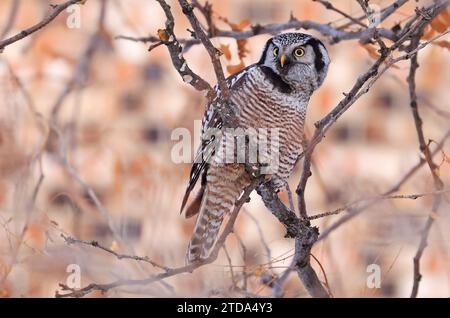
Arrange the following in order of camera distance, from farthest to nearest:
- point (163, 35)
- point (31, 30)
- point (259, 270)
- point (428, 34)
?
point (428, 34) < point (259, 270) < point (163, 35) < point (31, 30)

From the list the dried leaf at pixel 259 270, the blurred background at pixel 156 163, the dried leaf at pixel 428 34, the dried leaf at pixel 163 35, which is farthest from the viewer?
the blurred background at pixel 156 163

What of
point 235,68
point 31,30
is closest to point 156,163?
point 235,68

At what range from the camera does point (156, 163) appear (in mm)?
6539

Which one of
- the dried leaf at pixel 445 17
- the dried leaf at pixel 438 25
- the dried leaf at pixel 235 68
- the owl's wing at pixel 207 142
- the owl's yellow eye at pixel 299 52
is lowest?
the owl's wing at pixel 207 142

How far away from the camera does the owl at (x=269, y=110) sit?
4.57 metres

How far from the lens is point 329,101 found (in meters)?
8.15

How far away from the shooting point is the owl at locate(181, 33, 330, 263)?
4.57 m

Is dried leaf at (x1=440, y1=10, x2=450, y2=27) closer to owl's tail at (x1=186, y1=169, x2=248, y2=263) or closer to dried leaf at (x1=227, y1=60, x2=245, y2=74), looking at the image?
dried leaf at (x1=227, y1=60, x2=245, y2=74)

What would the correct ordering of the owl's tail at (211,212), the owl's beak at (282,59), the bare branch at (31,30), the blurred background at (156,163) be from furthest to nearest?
the owl's tail at (211,212), the owl's beak at (282,59), the blurred background at (156,163), the bare branch at (31,30)

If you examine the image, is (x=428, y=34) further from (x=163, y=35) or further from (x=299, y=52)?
(x=163, y=35)

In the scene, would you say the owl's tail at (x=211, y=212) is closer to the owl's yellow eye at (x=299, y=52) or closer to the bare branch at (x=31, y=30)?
the owl's yellow eye at (x=299, y=52)

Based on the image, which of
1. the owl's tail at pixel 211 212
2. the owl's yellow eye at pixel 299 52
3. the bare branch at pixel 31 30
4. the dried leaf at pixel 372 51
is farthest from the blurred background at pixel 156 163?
the bare branch at pixel 31 30

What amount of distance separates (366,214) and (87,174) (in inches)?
163

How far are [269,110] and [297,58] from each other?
354 mm
